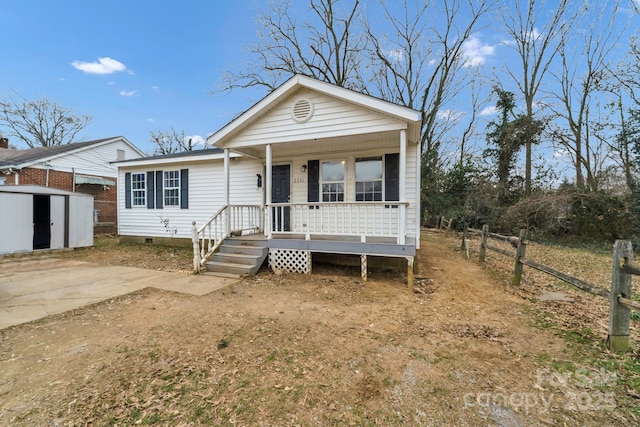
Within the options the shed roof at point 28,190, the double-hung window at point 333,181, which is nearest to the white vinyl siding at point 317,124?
the double-hung window at point 333,181

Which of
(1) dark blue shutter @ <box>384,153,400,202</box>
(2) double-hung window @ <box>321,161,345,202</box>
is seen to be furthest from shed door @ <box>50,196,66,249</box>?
(1) dark blue shutter @ <box>384,153,400,202</box>

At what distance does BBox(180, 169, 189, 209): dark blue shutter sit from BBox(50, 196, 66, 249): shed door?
500 centimetres

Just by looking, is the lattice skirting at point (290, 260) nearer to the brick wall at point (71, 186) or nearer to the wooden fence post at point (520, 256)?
the wooden fence post at point (520, 256)

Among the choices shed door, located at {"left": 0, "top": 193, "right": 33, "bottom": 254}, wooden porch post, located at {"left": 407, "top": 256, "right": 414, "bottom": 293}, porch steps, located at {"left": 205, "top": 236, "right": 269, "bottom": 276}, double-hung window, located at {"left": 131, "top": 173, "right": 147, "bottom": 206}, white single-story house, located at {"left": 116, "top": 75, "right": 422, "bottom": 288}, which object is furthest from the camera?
double-hung window, located at {"left": 131, "top": 173, "right": 147, "bottom": 206}

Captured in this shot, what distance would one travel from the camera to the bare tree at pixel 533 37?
15.0 m

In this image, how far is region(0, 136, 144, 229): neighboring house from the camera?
13.7 meters

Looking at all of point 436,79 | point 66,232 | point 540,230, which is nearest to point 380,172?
point 540,230

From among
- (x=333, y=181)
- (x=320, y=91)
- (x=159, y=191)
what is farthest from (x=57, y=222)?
(x=320, y=91)

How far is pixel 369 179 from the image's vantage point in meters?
7.56

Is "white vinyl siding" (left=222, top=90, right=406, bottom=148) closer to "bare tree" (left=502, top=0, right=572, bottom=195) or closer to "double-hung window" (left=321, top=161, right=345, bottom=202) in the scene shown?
"double-hung window" (left=321, top=161, right=345, bottom=202)

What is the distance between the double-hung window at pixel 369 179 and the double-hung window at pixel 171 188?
6.93 meters

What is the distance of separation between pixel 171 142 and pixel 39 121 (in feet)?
35.2

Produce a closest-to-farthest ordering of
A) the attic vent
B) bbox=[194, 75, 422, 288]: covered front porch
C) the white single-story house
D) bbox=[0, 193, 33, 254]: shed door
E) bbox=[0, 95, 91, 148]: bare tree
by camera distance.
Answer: bbox=[194, 75, 422, 288]: covered front porch < the white single-story house < the attic vent < bbox=[0, 193, 33, 254]: shed door < bbox=[0, 95, 91, 148]: bare tree

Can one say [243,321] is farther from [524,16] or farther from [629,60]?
[524,16]
